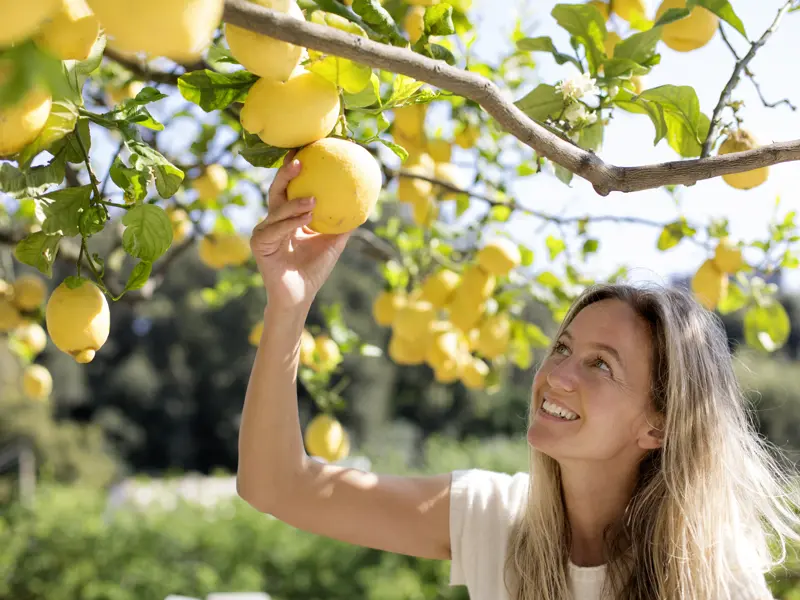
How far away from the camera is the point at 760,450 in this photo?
Result: 4.50 feet

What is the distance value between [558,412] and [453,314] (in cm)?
53

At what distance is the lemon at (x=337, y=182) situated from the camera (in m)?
0.67

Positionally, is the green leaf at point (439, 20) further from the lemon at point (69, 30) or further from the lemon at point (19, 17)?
the lemon at point (19, 17)

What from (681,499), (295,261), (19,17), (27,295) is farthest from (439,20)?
(27,295)

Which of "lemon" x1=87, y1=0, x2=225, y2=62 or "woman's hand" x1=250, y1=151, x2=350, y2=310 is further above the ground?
"lemon" x1=87, y1=0, x2=225, y2=62

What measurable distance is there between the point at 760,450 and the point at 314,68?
42.2 inches

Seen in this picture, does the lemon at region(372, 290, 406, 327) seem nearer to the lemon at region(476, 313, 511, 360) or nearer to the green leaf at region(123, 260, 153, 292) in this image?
the lemon at region(476, 313, 511, 360)

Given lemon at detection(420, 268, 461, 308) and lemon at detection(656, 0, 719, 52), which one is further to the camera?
lemon at detection(420, 268, 461, 308)

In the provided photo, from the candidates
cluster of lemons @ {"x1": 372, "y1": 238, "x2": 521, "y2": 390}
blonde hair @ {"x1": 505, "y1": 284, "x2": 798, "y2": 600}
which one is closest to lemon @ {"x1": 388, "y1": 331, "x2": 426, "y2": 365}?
cluster of lemons @ {"x1": 372, "y1": 238, "x2": 521, "y2": 390}

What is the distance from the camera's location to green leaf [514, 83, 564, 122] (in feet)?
2.96

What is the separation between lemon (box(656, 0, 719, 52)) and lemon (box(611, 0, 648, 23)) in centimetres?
10

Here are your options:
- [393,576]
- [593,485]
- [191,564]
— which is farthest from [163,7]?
[191,564]

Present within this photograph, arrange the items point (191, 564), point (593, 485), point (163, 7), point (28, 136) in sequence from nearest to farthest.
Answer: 1. point (163, 7)
2. point (28, 136)
3. point (593, 485)
4. point (191, 564)

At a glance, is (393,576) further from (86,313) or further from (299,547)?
(86,313)
